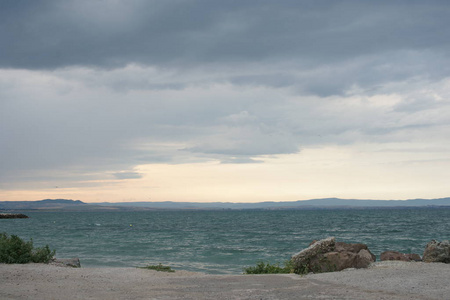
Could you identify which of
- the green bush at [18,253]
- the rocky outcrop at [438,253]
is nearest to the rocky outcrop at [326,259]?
the rocky outcrop at [438,253]

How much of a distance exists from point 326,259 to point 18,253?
13.5m

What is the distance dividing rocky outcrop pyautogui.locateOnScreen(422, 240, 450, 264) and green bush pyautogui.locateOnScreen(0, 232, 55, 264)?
17.3 metres

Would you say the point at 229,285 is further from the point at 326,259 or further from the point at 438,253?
the point at 438,253

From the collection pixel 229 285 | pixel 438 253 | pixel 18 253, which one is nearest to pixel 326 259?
pixel 438 253

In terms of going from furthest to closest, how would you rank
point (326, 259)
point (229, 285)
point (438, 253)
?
point (438, 253) < point (326, 259) < point (229, 285)

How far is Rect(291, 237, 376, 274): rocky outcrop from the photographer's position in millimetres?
17625

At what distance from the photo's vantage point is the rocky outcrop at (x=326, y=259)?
694 inches

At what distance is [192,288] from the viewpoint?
1342cm

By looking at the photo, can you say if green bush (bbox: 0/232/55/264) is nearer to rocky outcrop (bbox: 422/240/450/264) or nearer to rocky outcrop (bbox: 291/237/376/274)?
rocky outcrop (bbox: 291/237/376/274)

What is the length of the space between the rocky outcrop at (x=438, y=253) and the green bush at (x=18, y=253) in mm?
17290

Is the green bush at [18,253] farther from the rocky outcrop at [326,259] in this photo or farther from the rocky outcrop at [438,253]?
the rocky outcrop at [438,253]

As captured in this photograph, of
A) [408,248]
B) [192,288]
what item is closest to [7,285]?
[192,288]

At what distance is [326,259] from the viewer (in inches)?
699

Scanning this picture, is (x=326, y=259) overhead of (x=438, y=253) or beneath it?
beneath
